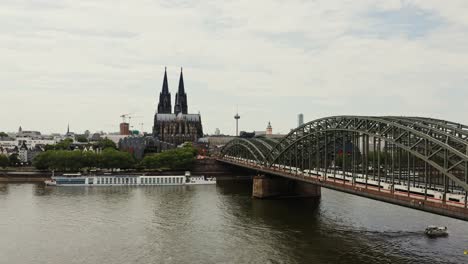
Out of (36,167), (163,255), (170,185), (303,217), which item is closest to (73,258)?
(163,255)

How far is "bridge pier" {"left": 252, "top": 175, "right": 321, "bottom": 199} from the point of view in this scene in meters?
77.1

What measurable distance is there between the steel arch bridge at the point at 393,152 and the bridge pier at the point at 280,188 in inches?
107

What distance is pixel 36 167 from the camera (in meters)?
111

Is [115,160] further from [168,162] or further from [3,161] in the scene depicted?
[3,161]

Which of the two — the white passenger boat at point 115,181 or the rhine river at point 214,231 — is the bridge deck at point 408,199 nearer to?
the rhine river at point 214,231

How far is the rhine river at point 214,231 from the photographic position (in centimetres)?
3916

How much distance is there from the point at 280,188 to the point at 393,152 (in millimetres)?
35546

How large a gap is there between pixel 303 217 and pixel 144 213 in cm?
2067

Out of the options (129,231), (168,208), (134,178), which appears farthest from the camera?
(134,178)

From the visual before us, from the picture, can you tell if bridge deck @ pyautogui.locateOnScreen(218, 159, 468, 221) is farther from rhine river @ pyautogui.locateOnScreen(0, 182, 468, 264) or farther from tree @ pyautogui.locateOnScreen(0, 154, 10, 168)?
tree @ pyautogui.locateOnScreen(0, 154, 10, 168)

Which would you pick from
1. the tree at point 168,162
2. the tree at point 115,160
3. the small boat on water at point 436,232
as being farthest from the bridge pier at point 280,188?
the tree at point 115,160

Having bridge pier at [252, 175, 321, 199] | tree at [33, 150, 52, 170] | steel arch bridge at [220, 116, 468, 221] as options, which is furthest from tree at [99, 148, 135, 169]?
bridge pier at [252, 175, 321, 199]

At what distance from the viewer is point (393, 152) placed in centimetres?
4503

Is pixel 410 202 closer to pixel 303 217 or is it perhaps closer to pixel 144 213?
pixel 303 217
